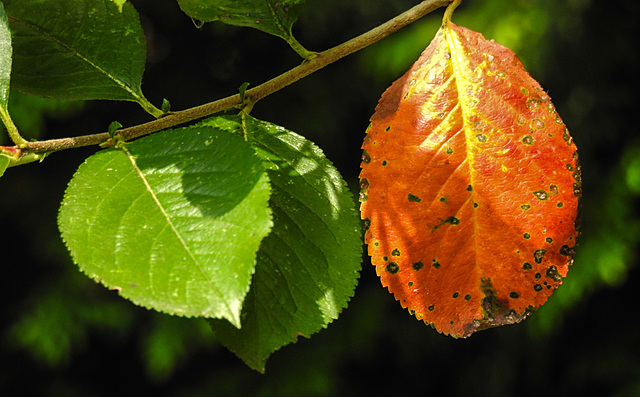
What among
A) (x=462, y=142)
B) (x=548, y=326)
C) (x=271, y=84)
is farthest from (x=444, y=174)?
(x=548, y=326)

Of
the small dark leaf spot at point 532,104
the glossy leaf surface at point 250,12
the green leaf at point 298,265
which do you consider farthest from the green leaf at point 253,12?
the small dark leaf spot at point 532,104

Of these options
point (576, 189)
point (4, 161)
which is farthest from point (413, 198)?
point (4, 161)

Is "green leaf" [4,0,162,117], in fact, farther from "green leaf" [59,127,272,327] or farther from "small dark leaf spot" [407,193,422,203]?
"small dark leaf spot" [407,193,422,203]

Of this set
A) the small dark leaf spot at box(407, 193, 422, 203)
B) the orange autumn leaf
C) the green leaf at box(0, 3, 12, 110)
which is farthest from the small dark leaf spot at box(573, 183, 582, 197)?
the green leaf at box(0, 3, 12, 110)

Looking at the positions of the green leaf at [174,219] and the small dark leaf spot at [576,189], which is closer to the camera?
the green leaf at [174,219]

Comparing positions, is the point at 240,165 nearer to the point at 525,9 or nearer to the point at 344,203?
the point at 344,203

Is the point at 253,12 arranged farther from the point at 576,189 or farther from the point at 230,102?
the point at 576,189

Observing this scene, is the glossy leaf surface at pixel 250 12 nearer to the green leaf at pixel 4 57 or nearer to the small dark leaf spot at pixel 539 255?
the green leaf at pixel 4 57
